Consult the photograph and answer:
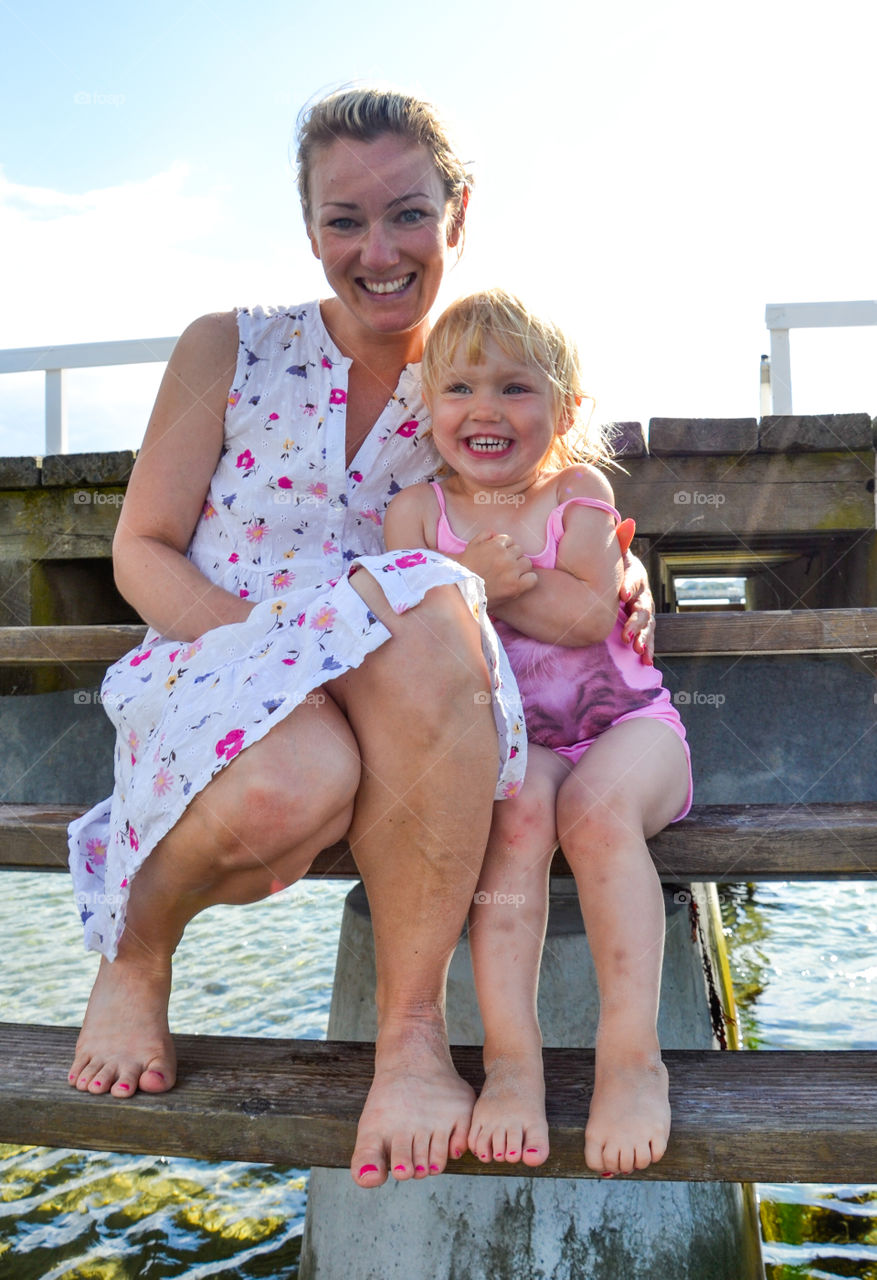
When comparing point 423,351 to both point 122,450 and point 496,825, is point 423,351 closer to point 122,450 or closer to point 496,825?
point 496,825

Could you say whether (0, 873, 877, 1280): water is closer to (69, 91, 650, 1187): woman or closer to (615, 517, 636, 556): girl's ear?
(69, 91, 650, 1187): woman

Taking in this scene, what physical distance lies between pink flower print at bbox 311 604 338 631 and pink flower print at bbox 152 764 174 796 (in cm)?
26

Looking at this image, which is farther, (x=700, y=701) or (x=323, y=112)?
(x=700, y=701)

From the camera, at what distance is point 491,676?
4.66 ft

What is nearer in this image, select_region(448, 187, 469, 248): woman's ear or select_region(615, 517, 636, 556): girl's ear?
select_region(615, 517, 636, 556): girl's ear

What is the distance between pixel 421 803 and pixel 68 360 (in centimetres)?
389

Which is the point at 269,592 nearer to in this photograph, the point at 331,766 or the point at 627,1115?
the point at 331,766

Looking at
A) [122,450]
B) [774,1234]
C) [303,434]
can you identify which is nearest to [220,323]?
[303,434]


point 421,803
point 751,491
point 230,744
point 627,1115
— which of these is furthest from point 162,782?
point 751,491

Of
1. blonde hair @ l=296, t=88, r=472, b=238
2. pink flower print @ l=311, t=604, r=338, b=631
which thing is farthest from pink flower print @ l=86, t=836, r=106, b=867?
blonde hair @ l=296, t=88, r=472, b=238

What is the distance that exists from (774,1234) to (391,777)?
1.67 meters

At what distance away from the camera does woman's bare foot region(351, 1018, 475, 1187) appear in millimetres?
1249

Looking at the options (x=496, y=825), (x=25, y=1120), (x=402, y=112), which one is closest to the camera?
(x=25, y=1120)

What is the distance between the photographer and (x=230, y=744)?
1358 mm
